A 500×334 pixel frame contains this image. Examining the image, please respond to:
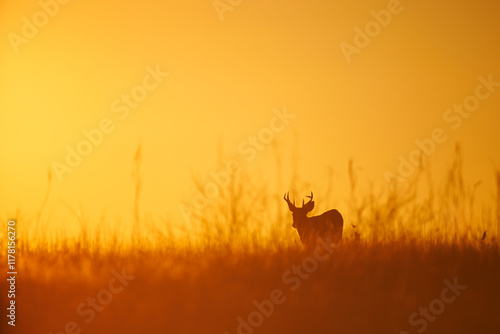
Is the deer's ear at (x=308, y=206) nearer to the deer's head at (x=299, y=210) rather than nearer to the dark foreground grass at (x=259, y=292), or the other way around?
the deer's head at (x=299, y=210)

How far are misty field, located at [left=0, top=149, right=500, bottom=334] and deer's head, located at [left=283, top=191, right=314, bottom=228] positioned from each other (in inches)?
2.5

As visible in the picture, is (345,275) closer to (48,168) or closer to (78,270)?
(78,270)

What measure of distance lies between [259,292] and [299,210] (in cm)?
74

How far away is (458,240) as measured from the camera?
4004mm

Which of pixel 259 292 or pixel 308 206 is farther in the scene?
pixel 308 206

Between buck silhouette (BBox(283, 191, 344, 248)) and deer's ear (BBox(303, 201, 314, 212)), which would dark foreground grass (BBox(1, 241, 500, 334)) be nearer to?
buck silhouette (BBox(283, 191, 344, 248))

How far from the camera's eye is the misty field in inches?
134

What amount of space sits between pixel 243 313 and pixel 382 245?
94 centimetres

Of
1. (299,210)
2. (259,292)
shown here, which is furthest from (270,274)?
(299,210)

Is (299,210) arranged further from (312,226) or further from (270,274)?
(270,274)

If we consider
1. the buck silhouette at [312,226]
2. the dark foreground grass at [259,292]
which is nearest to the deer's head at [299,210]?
the buck silhouette at [312,226]

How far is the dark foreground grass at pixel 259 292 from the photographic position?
11.1ft

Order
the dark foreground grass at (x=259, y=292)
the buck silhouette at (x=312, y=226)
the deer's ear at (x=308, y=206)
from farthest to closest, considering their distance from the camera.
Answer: the deer's ear at (x=308, y=206) < the buck silhouette at (x=312, y=226) < the dark foreground grass at (x=259, y=292)

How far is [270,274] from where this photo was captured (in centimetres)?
364
